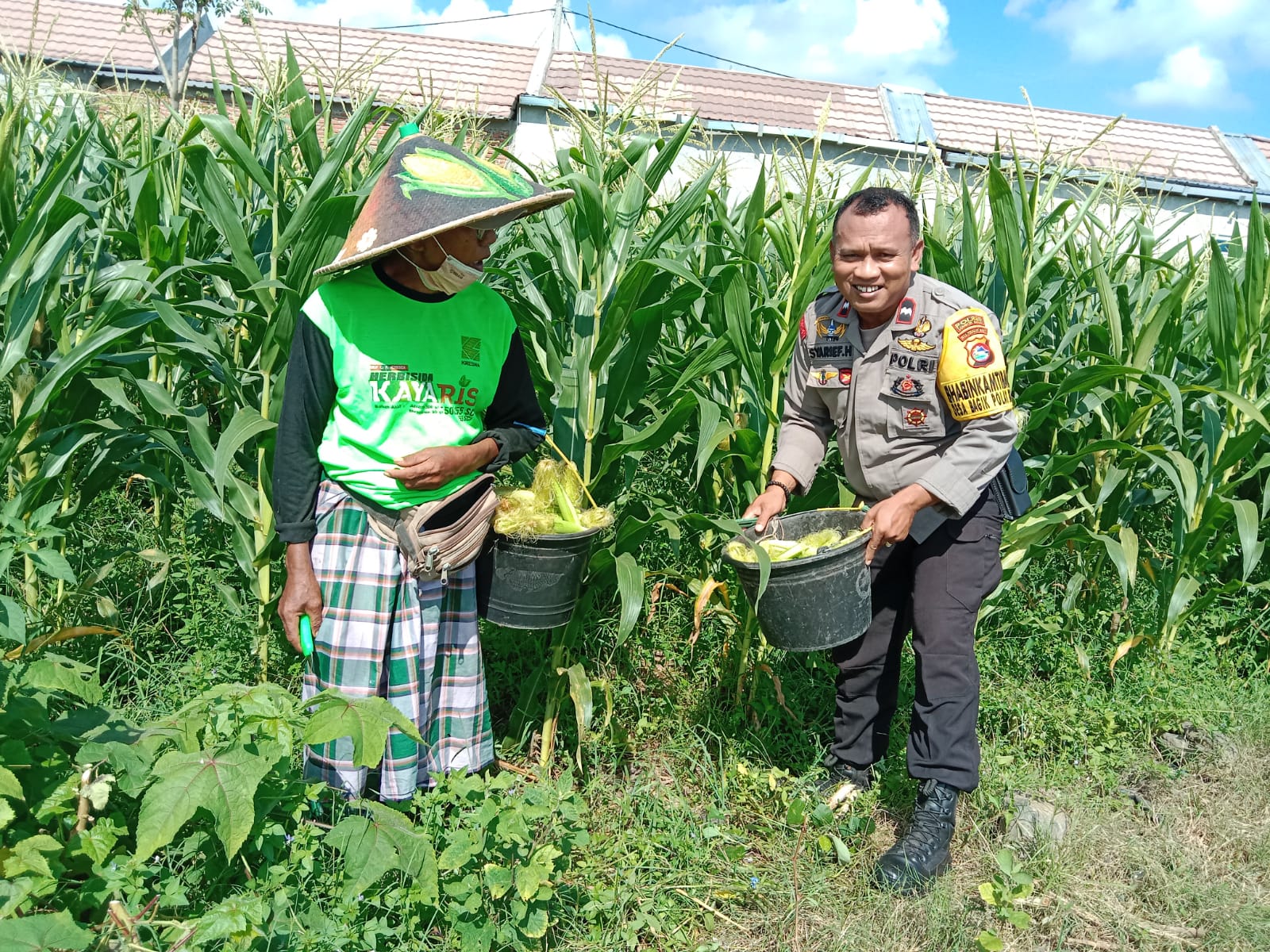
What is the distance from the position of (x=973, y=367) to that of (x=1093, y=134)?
1921 cm

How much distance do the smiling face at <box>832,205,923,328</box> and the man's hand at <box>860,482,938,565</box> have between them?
53 cm

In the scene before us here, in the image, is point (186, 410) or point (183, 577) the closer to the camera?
point (186, 410)

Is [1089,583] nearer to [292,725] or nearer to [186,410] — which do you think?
[292,725]

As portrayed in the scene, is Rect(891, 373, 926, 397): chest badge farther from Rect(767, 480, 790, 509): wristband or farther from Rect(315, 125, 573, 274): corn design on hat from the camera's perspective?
Rect(315, 125, 573, 274): corn design on hat

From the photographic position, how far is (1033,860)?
2.67 m

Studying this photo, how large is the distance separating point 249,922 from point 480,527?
3.38 ft

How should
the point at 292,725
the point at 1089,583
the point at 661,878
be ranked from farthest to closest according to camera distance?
the point at 1089,583
the point at 661,878
the point at 292,725

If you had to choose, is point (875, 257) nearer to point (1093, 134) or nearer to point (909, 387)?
point (909, 387)

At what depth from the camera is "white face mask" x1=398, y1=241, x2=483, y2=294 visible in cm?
228

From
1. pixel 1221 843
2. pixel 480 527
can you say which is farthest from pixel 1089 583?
pixel 480 527

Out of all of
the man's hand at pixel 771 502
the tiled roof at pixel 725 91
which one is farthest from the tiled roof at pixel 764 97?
the man's hand at pixel 771 502

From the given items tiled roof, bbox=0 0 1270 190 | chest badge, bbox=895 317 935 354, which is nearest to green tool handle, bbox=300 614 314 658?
chest badge, bbox=895 317 935 354

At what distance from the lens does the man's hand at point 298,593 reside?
7.77 feet

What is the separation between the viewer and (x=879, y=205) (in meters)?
2.47
